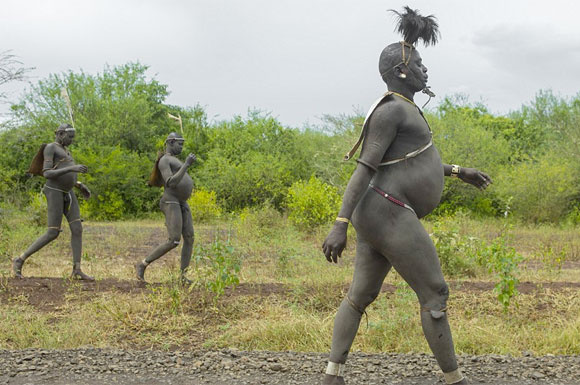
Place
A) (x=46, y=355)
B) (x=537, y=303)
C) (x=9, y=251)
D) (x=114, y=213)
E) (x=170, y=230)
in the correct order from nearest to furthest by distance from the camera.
Result: (x=46, y=355), (x=537, y=303), (x=170, y=230), (x=9, y=251), (x=114, y=213)

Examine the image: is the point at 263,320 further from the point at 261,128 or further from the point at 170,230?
the point at 261,128

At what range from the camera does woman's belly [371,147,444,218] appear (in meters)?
3.64

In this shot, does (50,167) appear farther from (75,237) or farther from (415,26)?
(415,26)

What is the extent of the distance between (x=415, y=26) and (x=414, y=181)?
0.97 m

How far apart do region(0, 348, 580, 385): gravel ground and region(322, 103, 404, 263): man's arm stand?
4.17ft

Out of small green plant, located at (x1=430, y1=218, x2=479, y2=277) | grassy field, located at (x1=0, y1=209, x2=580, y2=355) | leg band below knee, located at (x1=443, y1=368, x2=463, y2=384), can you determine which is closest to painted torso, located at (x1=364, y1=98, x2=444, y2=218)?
leg band below knee, located at (x1=443, y1=368, x2=463, y2=384)

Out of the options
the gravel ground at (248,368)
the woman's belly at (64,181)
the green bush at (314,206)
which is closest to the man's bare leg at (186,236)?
the woman's belly at (64,181)

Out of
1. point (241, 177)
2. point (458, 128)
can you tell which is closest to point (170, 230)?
point (241, 177)

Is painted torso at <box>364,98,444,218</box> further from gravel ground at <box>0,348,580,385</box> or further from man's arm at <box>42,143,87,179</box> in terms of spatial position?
man's arm at <box>42,143,87,179</box>

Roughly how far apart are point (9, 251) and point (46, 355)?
6547 millimetres

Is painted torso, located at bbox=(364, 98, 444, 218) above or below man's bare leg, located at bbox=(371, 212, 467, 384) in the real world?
above

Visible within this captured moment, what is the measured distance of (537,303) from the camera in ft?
21.7

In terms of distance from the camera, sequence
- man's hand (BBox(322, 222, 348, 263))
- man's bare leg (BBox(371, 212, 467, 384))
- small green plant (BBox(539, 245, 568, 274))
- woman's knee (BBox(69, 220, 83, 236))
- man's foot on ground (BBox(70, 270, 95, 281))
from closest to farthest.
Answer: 1. man's hand (BBox(322, 222, 348, 263))
2. man's bare leg (BBox(371, 212, 467, 384))
3. man's foot on ground (BBox(70, 270, 95, 281))
4. woman's knee (BBox(69, 220, 83, 236))
5. small green plant (BBox(539, 245, 568, 274))

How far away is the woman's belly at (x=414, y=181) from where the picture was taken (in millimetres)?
3641
